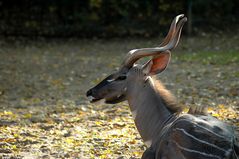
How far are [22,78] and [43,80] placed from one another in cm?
53

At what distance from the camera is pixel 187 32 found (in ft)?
63.8

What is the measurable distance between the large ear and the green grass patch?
8.01 m

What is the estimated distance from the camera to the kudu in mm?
4523

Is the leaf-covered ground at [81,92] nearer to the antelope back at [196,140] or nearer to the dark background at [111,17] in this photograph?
the dark background at [111,17]

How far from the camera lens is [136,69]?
18.2 ft

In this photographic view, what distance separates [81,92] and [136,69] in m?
5.57

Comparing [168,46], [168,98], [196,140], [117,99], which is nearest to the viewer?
[196,140]

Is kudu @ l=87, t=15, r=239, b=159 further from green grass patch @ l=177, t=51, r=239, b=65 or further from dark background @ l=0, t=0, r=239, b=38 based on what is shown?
dark background @ l=0, t=0, r=239, b=38

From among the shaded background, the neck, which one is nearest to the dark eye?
the neck

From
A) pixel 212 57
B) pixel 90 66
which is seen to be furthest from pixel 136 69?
pixel 212 57

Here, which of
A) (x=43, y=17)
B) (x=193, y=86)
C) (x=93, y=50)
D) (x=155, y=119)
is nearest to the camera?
(x=155, y=119)

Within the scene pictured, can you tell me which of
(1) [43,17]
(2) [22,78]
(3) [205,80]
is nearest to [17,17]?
(1) [43,17]

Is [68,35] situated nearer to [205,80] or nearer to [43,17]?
[43,17]

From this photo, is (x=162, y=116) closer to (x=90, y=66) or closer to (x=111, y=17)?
(x=90, y=66)
